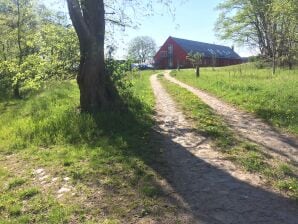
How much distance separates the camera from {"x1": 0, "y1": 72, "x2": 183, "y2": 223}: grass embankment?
5.68 metres

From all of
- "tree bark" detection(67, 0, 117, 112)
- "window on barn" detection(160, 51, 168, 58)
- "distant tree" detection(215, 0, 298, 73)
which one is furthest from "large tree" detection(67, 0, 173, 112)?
"window on barn" detection(160, 51, 168, 58)

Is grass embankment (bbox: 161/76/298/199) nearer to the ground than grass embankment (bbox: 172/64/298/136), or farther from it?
nearer to the ground

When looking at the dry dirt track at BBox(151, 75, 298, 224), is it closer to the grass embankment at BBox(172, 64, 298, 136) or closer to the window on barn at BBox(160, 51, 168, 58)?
the grass embankment at BBox(172, 64, 298, 136)

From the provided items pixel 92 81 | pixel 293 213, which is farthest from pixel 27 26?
pixel 293 213

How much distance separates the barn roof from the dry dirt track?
7065 centimetres

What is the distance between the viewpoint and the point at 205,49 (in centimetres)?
8744

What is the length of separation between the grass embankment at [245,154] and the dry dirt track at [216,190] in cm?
25

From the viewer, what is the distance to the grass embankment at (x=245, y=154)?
21.3 feet

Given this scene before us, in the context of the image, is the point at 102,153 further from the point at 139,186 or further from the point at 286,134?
the point at 286,134

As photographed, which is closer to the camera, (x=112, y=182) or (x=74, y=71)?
(x=112, y=182)

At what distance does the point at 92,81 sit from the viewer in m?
11.7

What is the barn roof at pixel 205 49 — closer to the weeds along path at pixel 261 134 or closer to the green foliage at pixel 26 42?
the green foliage at pixel 26 42

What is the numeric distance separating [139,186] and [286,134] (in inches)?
198

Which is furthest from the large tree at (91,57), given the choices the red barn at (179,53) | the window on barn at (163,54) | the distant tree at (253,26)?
the window on barn at (163,54)
